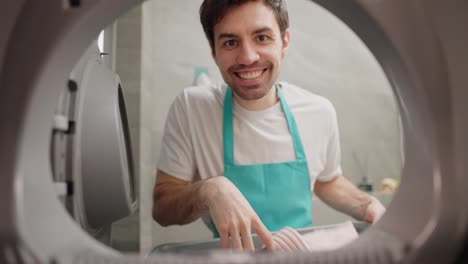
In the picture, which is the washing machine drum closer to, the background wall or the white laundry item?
the white laundry item

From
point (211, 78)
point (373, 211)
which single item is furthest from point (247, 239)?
point (211, 78)

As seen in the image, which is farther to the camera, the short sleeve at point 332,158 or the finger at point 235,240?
the short sleeve at point 332,158

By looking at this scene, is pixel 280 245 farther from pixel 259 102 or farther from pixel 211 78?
pixel 211 78

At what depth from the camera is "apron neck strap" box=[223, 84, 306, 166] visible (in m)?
1.09

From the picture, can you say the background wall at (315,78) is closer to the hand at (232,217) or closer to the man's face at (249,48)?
the man's face at (249,48)

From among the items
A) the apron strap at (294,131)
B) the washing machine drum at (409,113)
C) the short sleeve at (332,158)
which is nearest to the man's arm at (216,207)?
the washing machine drum at (409,113)

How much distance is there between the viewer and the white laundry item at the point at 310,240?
49cm

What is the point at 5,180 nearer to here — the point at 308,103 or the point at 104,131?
the point at 104,131

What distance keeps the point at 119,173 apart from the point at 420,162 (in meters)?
0.40

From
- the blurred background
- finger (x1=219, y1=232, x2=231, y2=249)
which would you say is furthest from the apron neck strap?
the blurred background

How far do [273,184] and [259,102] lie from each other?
263 mm

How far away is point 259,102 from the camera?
1.18m

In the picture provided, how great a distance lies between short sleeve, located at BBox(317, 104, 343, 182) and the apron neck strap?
125mm

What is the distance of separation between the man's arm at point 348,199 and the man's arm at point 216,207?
0.39 meters
